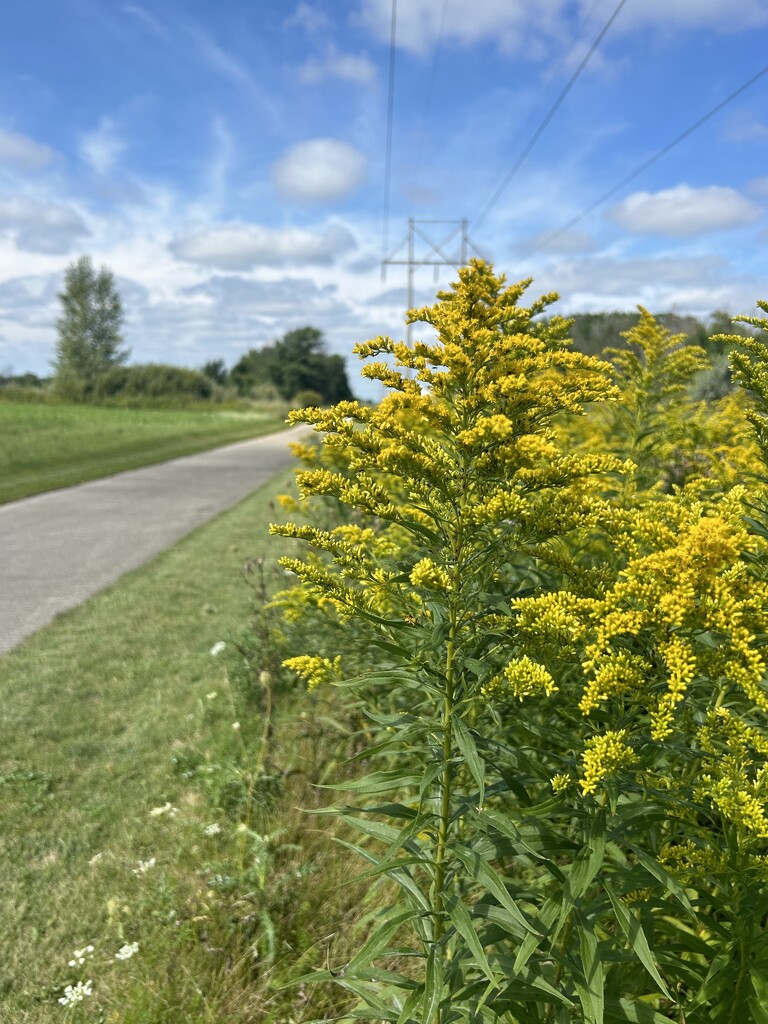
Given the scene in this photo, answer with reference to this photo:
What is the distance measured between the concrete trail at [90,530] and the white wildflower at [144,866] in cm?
327

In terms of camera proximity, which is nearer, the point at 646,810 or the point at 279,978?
the point at 646,810

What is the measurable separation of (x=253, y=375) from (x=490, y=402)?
4124 inches

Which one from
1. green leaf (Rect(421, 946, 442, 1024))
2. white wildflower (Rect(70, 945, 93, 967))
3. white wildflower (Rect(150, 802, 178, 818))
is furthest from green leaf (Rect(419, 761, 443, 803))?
white wildflower (Rect(150, 802, 178, 818))

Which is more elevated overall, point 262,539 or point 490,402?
point 490,402

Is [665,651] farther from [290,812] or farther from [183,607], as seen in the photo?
[183,607]

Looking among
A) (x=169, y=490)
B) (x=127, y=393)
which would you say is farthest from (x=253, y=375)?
(x=169, y=490)

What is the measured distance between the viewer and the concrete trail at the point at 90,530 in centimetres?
716

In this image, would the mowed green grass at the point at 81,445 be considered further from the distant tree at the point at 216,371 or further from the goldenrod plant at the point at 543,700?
the distant tree at the point at 216,371

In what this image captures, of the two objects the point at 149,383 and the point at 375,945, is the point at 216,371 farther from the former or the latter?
the point at 375,945

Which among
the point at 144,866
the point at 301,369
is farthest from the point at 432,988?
the point at 301,369

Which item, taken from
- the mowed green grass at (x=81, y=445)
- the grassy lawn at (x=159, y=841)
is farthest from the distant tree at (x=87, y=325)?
the grassy lawn at (x=159, y=841)

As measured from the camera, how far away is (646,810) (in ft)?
5.78

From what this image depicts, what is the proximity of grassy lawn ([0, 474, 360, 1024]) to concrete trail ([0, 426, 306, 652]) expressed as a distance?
1.26m

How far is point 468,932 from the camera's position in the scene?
164cm
